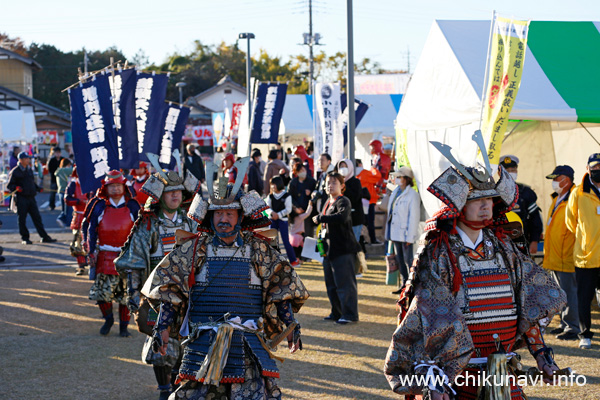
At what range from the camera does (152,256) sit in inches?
271

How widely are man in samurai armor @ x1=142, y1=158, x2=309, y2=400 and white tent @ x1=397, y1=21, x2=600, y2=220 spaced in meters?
4.62

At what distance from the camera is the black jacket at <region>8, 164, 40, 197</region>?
16344 mm

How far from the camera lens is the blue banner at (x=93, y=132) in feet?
32.6

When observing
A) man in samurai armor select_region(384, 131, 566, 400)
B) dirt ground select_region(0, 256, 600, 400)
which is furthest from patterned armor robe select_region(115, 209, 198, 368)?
man in samurai armor select_region(384, 131, 566, 400)

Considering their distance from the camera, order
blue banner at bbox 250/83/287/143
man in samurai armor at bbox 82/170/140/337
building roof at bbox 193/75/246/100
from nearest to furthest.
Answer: man in samurai armor at bbox 82/170/140/337 → blue banner at bbox 250/83/287/143 → building roof at bbox 193/75/246/100

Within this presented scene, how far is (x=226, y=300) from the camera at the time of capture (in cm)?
469

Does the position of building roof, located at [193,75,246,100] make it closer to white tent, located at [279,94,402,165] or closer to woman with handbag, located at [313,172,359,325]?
white tent, located at [279,94,402,165]

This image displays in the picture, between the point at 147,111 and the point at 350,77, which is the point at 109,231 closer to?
the point at 147,111

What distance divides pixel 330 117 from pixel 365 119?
9.57m

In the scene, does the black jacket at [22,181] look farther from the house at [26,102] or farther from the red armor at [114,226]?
the house at [26,102]

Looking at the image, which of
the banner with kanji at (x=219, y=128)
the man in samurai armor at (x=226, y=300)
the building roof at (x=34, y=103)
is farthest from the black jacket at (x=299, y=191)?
the building roof at (x=34, y=103)

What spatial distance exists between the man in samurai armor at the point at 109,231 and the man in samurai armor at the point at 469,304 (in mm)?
4972

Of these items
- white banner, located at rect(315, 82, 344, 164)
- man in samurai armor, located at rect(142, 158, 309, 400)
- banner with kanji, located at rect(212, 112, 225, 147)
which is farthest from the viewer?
banner with kanji, located at rect(212, 112, 225, 147)

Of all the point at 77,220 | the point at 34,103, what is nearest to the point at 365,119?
the point at 77,220
